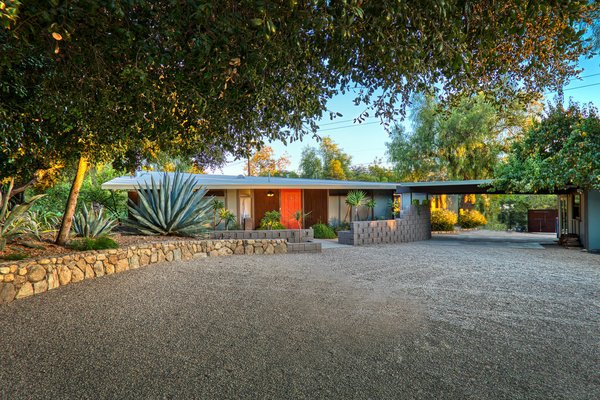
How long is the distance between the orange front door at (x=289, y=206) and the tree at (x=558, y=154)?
8.86 metres

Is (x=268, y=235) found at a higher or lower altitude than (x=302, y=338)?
higher

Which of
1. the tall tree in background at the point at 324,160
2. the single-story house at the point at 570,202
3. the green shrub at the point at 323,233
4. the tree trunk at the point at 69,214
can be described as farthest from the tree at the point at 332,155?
the tree trunk at the point at 69,214

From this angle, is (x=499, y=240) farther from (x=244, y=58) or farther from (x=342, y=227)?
(x=244, y=58)

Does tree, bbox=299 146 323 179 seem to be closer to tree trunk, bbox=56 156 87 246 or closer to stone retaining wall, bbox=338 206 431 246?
stone retaining wall, bbox=338 206 431 246

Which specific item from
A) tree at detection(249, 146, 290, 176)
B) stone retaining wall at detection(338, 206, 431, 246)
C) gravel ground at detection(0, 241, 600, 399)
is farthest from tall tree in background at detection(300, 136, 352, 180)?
gravel ground at detection(0, 241, 600, 399)

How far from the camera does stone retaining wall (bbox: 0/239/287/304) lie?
5812 millimetres

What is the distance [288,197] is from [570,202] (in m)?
12.1

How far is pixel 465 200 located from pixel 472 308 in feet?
75.8

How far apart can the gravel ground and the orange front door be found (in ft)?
36.4

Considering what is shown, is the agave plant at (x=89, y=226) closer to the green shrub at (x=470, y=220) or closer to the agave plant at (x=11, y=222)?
the agave plant at (x=11, y=222)

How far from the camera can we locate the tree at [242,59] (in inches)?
134

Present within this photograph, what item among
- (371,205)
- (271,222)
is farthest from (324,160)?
(271,222)

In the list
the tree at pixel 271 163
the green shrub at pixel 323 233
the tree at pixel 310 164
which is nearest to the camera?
the green shrub at pixel 323 233

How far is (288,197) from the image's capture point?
1903 cm
